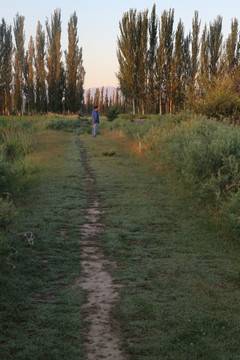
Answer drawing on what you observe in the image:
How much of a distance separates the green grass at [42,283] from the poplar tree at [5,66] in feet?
149

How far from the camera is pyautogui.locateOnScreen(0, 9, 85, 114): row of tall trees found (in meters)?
51.5

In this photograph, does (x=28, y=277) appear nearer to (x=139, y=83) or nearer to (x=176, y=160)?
(x=176, y=160)

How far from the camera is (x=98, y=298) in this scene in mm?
3844

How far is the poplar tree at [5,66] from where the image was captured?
50.1 metres

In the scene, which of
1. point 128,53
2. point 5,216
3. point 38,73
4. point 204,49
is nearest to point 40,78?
point 38,73

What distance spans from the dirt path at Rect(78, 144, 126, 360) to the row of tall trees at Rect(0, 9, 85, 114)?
4805cm

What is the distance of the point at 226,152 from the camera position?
818cm

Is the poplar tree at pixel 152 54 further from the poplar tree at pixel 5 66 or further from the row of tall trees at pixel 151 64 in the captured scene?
the poplar tree at pixel 5 66

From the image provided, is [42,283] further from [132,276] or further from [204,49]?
[204,49]

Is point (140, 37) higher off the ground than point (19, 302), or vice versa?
point (140, 37)

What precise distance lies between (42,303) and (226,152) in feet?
18.7

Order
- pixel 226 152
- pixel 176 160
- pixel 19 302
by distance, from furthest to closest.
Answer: pixel 176 160 < pixel 226 152 < pixel 19 302

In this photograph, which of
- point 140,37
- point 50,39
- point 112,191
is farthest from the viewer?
point 50,39

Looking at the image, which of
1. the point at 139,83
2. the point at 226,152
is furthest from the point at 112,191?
the point at 139,83
